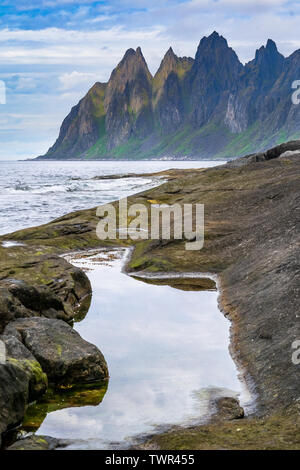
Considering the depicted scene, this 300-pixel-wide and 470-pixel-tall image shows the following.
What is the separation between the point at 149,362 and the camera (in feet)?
38.6

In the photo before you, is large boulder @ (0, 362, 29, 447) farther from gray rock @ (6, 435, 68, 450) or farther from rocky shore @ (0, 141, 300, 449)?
gray rock @ (6, 435, 68, 450)

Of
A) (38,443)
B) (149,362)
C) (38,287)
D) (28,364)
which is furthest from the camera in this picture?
(38,287)

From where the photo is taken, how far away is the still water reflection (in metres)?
9.16

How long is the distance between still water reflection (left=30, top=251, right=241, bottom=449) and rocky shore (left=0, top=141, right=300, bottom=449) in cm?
49

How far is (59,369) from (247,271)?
8466mm

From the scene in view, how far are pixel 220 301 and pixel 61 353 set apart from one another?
21.2 feet

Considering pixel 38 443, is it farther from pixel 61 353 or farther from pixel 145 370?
pixel 145 370

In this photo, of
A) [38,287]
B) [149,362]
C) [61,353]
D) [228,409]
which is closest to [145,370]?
[149,362]

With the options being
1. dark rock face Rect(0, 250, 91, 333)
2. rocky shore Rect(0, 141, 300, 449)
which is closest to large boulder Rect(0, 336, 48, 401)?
rocky shore Rect(0, 141, 300, 449)

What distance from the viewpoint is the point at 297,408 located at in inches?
350

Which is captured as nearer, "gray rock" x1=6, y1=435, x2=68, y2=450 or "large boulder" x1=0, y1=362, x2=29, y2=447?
"gray rock" x1=6, y1=435, x2=68, y2=450

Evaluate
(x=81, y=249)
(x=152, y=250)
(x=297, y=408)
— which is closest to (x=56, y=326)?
(x=297, y=408)

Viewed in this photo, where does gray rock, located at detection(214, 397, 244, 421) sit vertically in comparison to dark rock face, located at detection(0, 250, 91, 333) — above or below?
below
